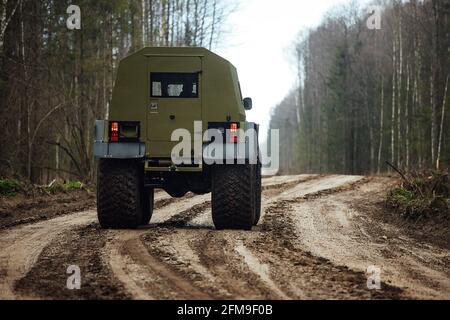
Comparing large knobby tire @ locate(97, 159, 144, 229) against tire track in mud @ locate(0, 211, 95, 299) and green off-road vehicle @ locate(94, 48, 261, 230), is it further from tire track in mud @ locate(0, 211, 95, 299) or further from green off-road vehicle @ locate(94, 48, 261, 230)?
tire track in mud @ locate(0, 211, 95, 299)

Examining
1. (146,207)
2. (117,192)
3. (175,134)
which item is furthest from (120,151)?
(146,207)

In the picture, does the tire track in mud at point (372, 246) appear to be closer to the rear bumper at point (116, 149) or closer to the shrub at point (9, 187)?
the rear bumper at point (116, 149)

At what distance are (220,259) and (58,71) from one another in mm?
19035

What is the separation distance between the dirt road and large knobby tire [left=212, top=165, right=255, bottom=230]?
13.6 inches

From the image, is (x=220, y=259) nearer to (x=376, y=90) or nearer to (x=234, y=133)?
(x=234, y=133)

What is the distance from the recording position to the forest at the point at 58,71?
20.0 meters

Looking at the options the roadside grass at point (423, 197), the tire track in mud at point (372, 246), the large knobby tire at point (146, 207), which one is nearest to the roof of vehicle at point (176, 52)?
the large knobby tire at point (146, 207)

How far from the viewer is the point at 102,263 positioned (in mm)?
7523

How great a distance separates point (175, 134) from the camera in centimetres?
1095

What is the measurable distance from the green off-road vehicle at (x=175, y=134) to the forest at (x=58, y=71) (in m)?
8.20

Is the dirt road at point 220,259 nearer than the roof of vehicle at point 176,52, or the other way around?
the dirt road at point 220,259

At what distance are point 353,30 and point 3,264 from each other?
49194 mm

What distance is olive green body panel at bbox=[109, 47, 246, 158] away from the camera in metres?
11.0

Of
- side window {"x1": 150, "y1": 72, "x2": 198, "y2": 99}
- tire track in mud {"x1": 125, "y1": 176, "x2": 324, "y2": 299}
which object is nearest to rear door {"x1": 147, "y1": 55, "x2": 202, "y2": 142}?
side window {"x1": 150, "y1": 72, "x2": 198, "y2": 99}
